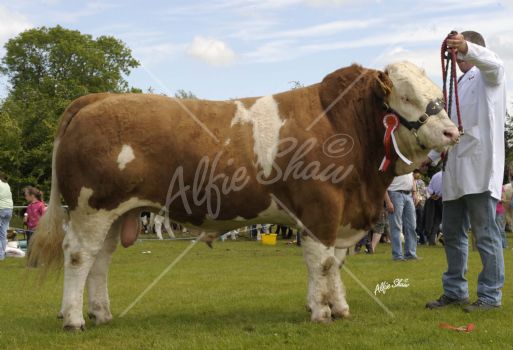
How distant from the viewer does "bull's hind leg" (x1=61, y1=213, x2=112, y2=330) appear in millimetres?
6398

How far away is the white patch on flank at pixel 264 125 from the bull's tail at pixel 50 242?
6.31 feet

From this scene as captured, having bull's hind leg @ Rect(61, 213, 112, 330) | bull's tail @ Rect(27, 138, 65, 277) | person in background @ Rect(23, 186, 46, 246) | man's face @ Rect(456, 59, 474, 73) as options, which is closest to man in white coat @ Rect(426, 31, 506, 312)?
man's face @ Rect(456, 59, 474, 73)

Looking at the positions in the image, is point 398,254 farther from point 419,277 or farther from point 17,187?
point 17,187

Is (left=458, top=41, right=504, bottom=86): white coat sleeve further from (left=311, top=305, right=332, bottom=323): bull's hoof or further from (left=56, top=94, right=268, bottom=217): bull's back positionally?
(left=311, top=305, right=332, bottom=323): bull's hoof

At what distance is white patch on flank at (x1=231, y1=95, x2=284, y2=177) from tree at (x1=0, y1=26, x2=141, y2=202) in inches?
1460

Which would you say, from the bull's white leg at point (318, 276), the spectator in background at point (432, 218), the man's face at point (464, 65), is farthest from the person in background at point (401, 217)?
the bull's white leg at point (318, 276)

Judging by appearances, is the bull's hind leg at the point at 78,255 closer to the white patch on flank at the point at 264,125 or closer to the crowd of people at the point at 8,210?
the white patch on flank at the point at 264,125

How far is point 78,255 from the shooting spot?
6.48 metres

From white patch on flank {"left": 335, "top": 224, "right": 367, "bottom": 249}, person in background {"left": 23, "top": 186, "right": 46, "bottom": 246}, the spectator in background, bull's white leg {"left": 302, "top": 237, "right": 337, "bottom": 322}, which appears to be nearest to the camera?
bull's white leg {"left": 302, "top": 237, "right": 337, "bottom": 322}

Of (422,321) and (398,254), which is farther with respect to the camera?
(398,254)

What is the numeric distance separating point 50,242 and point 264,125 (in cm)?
242

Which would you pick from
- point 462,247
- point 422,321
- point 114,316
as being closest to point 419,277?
point 462,247

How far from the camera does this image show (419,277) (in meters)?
10.5

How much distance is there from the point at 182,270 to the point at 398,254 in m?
4.37
